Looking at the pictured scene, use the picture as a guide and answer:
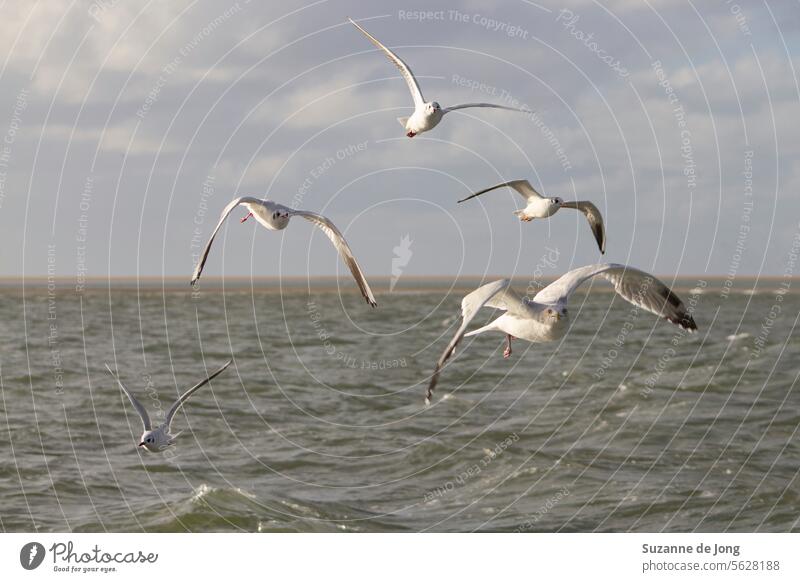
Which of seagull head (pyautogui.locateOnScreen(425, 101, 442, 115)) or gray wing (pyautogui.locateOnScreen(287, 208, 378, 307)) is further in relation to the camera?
seagull head (pyautogui.locateOnScreen(425, 101, 442, 115))

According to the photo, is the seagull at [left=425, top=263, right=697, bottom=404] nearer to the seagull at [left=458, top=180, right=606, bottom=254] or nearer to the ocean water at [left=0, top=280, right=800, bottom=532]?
the seagull at [left=458, top=180, right=606, bottom=254]

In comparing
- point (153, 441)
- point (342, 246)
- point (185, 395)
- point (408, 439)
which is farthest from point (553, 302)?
point (408, 439)

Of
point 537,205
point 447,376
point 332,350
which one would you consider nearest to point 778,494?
point 537,205

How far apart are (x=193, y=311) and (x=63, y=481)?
432 feet

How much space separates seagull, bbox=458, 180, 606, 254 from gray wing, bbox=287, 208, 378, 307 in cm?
278

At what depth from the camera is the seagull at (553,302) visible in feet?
64.2

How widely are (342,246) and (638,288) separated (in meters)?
6.40

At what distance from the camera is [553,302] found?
20719 millimetres

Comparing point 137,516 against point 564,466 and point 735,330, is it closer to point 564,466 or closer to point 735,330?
point 564,466

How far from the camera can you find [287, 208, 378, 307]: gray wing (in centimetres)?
2081

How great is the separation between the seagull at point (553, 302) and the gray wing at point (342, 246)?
6.42 feet

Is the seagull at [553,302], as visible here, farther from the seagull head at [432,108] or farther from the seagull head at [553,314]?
the seagull head at [432,108]

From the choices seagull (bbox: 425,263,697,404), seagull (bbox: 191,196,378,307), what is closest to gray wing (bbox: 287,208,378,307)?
seagull (bbox: 191,196,378,307)

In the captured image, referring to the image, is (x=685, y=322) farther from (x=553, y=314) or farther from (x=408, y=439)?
(x=408, y=439)
